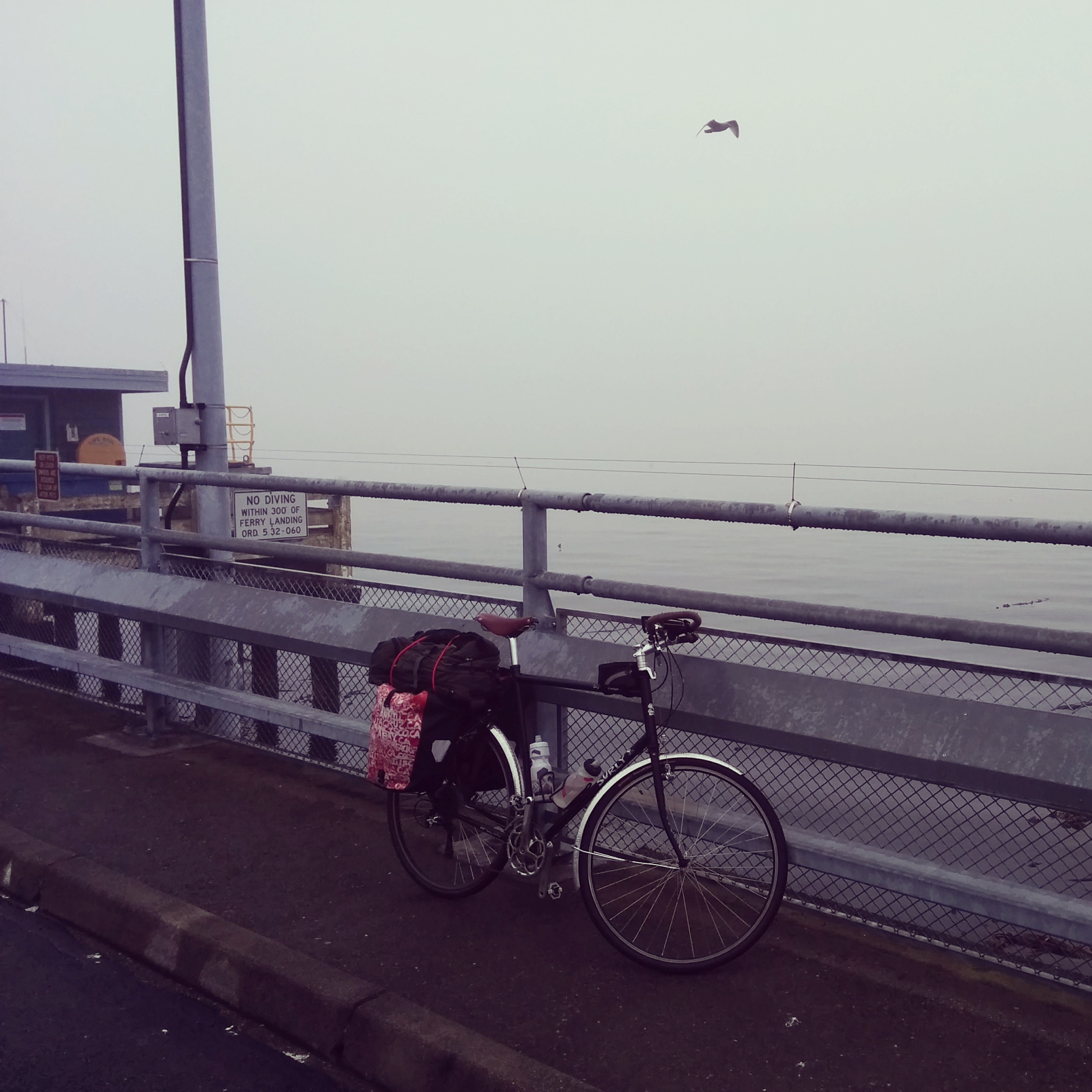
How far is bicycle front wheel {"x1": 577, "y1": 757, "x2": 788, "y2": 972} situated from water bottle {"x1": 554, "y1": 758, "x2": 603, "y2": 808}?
16 cm

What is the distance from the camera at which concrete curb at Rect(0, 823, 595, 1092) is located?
3.36 metres

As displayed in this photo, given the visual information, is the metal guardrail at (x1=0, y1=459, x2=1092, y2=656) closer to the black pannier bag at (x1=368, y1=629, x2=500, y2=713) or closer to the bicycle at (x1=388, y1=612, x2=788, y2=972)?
the bicycle at (x1=388, y1=612, x2=788, y2=972)

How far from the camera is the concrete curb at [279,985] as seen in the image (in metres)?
3.36

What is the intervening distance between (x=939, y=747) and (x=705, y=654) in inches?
38.1

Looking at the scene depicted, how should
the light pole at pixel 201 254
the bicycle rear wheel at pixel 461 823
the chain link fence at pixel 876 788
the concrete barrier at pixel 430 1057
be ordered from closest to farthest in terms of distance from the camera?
the concrete barrier at pixel 430 1057, the chain link fence at pixel 876 788, the bicycle rear wheel at pixel 461 823, the light pole at pixel 201 254

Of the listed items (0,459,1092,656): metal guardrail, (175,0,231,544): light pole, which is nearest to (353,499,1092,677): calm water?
(175,0,231,544): light pole

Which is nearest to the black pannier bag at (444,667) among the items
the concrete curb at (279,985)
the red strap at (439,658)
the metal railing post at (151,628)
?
the red strap at (439,658)

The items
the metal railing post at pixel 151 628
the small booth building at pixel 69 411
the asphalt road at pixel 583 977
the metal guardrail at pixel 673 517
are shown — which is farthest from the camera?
the small booth building at pixel 69 411

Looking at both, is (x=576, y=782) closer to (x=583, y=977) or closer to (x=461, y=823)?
(x=461, y=823)

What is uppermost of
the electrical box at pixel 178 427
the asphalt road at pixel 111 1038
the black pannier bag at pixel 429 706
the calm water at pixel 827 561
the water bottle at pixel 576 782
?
the electrical box at pixel 178 427

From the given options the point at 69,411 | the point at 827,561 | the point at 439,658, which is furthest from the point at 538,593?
the point at 69,411

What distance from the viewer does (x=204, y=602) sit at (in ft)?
20.7

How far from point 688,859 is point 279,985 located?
58.5 inches

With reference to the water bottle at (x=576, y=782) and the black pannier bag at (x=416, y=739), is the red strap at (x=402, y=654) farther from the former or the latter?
the water bottle at (x=576, y=782)
